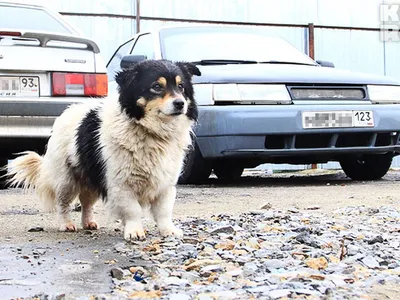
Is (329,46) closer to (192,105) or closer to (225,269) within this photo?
(192,105)

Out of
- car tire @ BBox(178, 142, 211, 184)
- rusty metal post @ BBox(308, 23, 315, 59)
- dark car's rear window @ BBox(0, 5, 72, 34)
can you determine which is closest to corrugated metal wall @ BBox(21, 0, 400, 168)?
rusty metal post @ BBox(308, 23, 315, 59)

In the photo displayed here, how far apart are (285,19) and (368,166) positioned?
5.63 meters

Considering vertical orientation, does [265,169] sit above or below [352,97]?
below

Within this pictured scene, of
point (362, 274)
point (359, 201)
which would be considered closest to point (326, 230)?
point (362, 274)

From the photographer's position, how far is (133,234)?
3.64 metres

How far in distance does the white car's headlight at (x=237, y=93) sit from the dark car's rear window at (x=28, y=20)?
1.26 m

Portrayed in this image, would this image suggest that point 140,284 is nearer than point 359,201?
Yes

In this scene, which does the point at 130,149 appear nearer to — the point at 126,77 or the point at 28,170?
the point at 126,77

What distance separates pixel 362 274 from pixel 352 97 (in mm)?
4206

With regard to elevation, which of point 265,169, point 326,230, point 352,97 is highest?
point 352,97

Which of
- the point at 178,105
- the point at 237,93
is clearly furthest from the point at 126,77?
the point at 237,93

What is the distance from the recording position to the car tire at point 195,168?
6.62 metres

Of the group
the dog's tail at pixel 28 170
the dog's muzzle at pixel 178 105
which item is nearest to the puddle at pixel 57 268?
the dog's muzzle at pixel 178 105

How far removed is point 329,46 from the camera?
1274 centimetres
